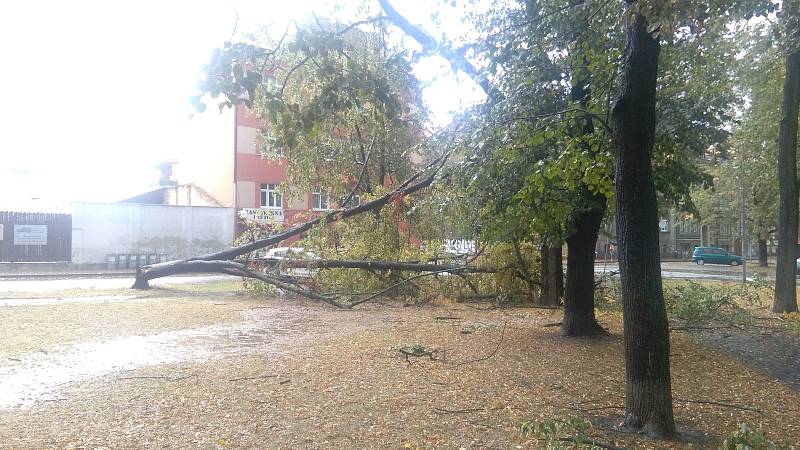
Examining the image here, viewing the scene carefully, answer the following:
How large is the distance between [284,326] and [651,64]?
846 centimetres

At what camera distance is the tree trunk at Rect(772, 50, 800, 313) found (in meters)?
12.9

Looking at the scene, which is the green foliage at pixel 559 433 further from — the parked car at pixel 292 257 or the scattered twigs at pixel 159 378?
the parked car at pixel 292 257

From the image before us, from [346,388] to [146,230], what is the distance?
94.7 ft

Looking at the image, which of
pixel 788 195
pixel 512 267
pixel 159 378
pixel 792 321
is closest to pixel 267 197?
pixel 512 267

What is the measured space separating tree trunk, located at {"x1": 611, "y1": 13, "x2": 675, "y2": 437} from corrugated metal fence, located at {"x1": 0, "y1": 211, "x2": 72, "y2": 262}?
31.7 m

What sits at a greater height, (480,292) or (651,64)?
(651,64)

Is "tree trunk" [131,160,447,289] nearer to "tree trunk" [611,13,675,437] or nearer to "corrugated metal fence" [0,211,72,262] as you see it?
"tree trunk" [611,13,675,437]

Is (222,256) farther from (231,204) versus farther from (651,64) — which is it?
(231,204)

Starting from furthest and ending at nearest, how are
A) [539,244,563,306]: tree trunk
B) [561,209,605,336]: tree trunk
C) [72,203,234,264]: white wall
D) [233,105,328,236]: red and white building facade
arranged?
[233,105,328,236]: red and white building facade
[72,203,234,264]: white wall
[539,244,563,306]: tree trunk
[561,209,605,336]: tree trunk

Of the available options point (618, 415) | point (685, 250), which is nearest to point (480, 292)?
point (618, 415)

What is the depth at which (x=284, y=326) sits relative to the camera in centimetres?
1134

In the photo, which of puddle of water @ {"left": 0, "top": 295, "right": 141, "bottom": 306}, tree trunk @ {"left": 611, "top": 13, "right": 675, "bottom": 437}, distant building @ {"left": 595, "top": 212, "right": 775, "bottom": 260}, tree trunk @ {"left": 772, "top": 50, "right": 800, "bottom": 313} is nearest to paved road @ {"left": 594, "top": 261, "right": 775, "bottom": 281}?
tree trunk @ {"left": 772, "top": 50, "right": 800, "bottom": 313}

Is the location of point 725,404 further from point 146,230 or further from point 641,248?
point 146,230

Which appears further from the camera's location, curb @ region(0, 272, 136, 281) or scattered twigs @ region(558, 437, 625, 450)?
curb @ region(0, 272, 136, 281)
